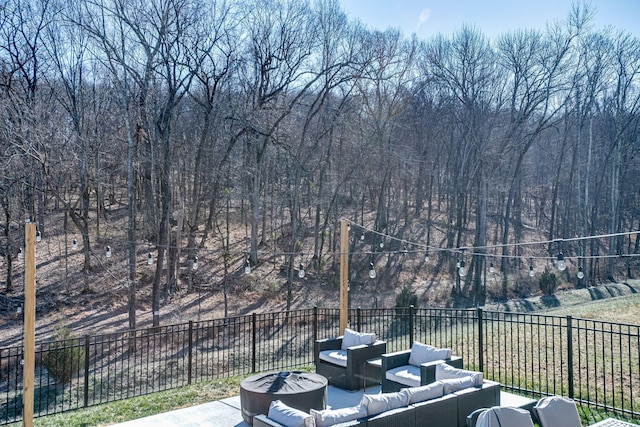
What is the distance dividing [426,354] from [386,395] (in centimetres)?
247

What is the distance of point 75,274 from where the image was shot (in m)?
19.5

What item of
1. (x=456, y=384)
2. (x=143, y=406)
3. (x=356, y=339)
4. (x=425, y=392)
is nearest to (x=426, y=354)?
(x=356, y=339)

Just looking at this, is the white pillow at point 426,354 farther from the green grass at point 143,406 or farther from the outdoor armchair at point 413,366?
the green grass at point 143,406

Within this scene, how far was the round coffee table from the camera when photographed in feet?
19.7

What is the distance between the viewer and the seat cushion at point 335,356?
7.91m

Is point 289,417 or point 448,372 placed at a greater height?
point 289,417

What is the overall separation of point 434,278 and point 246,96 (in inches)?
467

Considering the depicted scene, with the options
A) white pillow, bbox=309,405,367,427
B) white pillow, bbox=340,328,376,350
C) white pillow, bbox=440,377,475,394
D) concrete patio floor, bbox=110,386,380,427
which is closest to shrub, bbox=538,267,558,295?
white pillow, bbox=340,328,376,350

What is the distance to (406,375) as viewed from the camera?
6.90m

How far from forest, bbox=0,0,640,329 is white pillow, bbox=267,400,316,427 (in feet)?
29.7

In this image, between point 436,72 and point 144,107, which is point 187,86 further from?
point 436,72

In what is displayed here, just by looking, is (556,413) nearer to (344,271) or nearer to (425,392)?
(425,392)

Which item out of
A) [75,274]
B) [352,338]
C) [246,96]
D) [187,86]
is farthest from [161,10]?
[352,338]

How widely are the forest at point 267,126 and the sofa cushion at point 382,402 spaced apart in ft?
28.8
